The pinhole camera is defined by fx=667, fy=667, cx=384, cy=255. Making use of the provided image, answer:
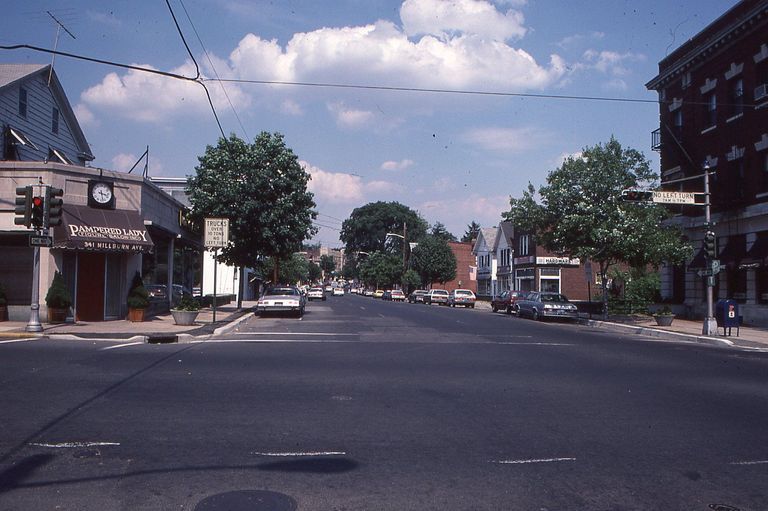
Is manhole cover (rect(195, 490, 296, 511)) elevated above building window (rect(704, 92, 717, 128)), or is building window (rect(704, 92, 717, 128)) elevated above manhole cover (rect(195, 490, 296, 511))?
building window (rect(704, 92, 717, 128))

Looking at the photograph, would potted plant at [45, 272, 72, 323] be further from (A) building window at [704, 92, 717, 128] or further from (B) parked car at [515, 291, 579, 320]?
(A) building window at [704, 92, 717, 128]

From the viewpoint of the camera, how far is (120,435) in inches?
274

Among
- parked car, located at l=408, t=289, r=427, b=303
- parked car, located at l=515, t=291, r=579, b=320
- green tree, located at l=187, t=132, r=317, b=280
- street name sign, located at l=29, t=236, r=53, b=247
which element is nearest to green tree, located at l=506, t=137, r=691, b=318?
parked car, located at l=515, t=291, r=579, b=320

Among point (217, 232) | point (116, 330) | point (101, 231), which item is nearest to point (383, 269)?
point (217, 232)

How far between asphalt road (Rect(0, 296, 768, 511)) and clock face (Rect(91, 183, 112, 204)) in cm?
959

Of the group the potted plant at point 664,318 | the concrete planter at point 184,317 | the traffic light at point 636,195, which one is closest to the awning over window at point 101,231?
the concrete planter at point 184,317

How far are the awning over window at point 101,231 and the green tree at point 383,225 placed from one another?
8054cm

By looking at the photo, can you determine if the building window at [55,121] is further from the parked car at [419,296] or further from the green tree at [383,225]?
the green tree at [383,225]

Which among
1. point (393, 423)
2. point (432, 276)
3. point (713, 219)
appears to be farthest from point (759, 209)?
point (432, 276)

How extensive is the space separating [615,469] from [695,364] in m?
9.67

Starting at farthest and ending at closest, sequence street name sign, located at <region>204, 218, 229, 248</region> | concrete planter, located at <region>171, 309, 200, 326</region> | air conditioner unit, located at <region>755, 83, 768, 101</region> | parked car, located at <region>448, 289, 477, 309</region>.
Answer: parked car, located at <region>448, 289, 477, 309</region>, air conditioner unit, located at <region>755, 83, 768, 101</region>, street name sign, located at <region>204, 218, 229, 248</region>, concrete planter, located at <region>171, 309, 200, 326</region>

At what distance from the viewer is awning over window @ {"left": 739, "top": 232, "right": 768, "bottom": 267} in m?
28.0

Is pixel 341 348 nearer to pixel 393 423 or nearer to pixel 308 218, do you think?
pixel 393 423

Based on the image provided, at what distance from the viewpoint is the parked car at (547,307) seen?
31812 millimetres
